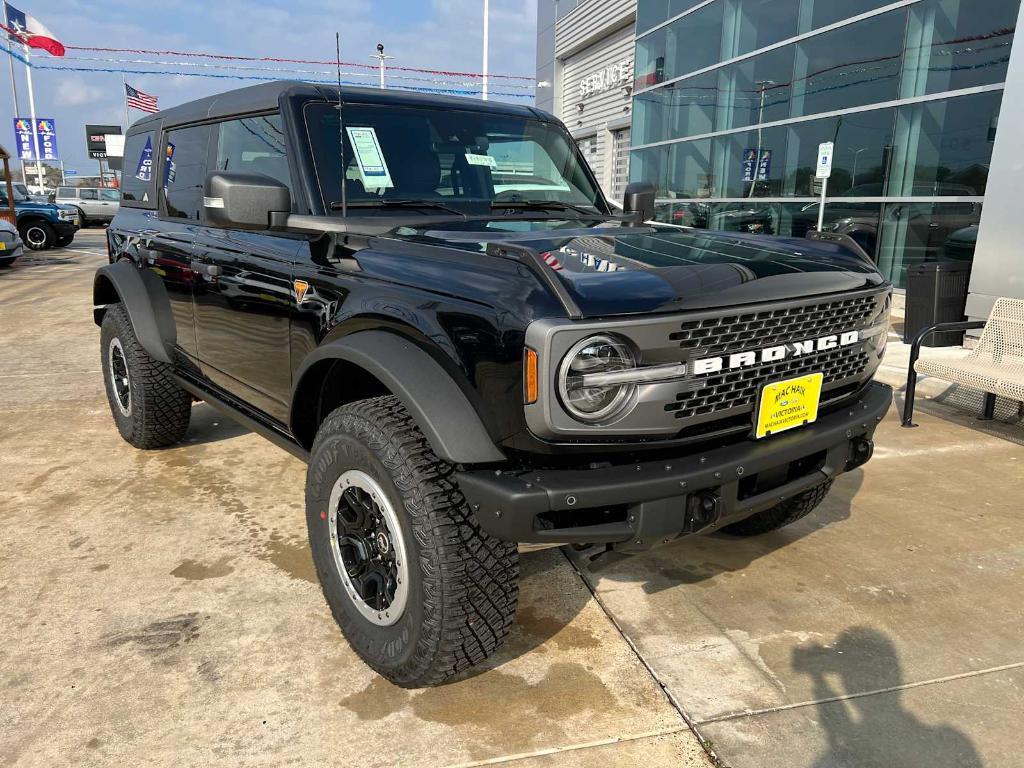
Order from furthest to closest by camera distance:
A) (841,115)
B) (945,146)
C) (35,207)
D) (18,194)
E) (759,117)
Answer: (18,194)
(35,207)
(759,117)
(841,115)
(945,146)

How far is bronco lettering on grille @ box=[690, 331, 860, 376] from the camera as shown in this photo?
6.64ft

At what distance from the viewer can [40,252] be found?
1886 cm

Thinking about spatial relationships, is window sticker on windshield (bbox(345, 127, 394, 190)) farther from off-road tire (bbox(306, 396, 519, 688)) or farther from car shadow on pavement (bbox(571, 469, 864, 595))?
car shadow on pavement (bbox(571, 469, 864, 595))

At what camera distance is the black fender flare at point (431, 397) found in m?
1.96

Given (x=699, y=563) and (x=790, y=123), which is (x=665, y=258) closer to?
(x=699, y=563)

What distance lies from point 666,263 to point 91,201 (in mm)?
31805

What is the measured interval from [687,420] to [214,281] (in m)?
2.23

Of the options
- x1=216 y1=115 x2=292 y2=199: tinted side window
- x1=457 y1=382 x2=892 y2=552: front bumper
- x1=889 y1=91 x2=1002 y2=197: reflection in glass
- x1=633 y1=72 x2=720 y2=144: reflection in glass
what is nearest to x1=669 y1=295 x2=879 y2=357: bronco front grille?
x1=457 y1=382 x2=892 y2=552: front bumper

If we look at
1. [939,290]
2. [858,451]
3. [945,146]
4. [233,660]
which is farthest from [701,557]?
[945,146]

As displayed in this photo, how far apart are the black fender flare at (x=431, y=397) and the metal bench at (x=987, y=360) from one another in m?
3.88

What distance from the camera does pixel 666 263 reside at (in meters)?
2.20

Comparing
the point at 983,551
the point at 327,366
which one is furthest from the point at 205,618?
the point at 983,551

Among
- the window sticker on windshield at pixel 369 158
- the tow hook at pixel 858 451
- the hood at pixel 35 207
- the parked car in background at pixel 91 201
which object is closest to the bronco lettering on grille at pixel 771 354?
the tow hook at pixel 858 451

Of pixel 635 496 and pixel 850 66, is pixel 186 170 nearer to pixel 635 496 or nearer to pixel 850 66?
pixel 635 496
